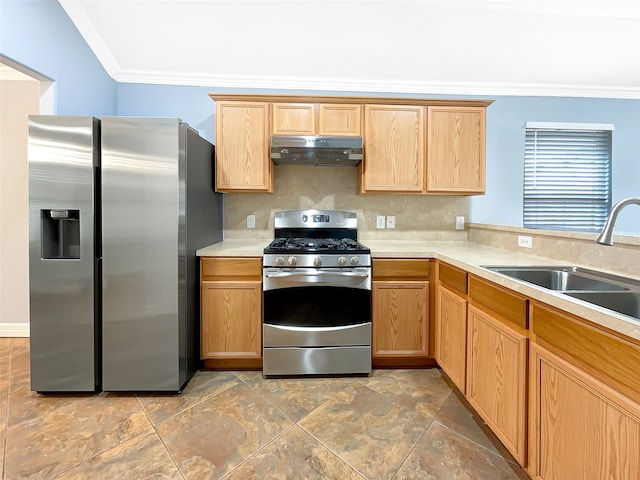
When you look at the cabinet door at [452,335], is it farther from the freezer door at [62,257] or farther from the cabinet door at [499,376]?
the freezer door at [62,257]

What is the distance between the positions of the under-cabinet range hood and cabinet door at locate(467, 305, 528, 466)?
1.44 metres

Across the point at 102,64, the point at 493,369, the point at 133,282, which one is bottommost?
the point at 493,369

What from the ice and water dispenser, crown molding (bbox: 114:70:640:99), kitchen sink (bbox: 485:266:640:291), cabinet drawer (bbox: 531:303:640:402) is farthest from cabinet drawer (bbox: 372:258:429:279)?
the ice and water dispenser

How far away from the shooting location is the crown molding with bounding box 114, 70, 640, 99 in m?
2.90

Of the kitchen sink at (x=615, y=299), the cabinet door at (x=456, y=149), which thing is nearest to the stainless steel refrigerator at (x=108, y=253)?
the cabinet door at (x=456, y=149)

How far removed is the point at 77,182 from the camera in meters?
1.90

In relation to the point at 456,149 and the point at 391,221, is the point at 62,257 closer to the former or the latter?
the point at 391,221

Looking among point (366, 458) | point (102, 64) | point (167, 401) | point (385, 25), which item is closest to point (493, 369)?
point (366, 458)

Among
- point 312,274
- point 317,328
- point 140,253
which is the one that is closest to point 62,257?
point 140,253

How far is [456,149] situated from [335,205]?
3.78ft

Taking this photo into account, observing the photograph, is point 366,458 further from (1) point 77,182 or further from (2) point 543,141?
(2) point 543,141

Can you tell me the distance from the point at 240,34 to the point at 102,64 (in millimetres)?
1319

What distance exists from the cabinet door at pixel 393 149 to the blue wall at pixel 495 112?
27.4 inches

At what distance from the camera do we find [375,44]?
2.53 m
